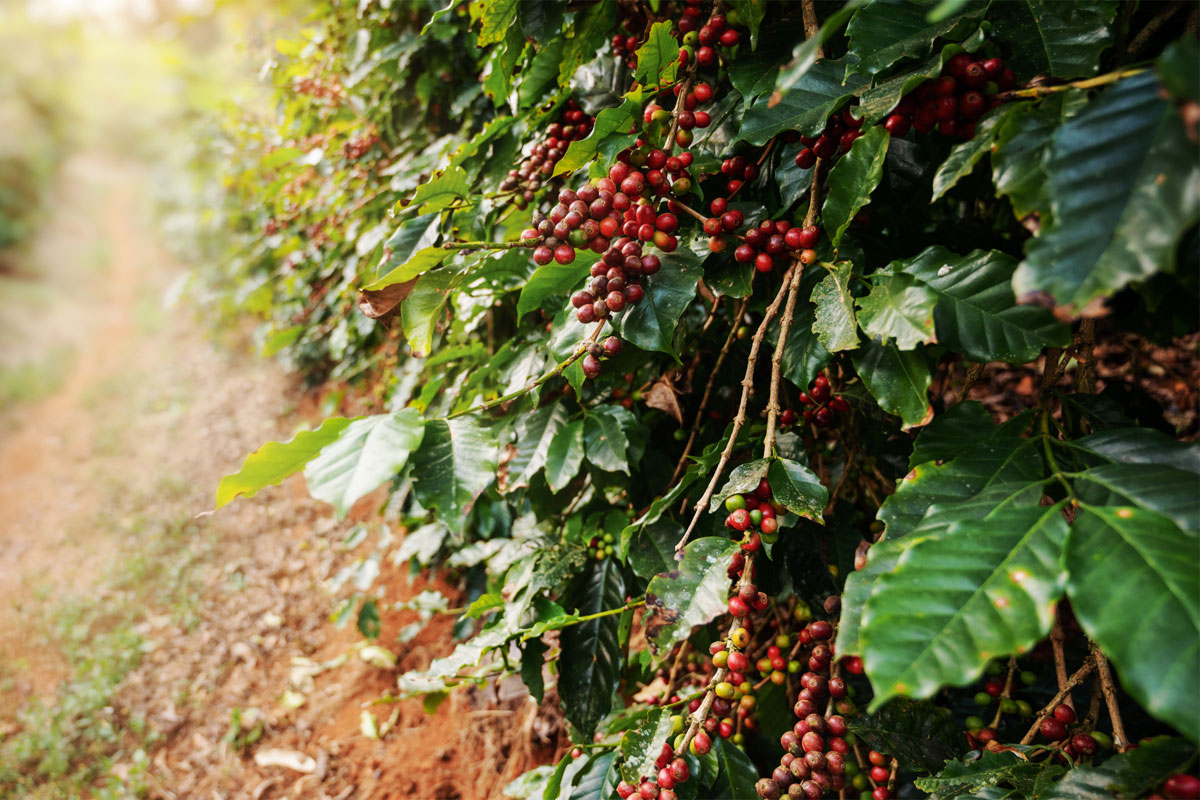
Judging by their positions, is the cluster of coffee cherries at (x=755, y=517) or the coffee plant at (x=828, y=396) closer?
the coffee plant at (x=828, y=396)

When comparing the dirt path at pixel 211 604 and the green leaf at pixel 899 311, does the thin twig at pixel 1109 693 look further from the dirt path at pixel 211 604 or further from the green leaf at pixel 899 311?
the dirt path at pixel 211 604

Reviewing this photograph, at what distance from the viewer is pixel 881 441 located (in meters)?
1.21

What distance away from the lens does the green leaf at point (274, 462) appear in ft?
2.81

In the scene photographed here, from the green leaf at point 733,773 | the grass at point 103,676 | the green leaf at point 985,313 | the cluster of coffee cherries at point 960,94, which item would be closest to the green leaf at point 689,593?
the green leaf at point 733,773

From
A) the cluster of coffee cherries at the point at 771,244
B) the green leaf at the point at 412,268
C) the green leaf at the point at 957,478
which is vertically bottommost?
the green leaf at the point at 957,478

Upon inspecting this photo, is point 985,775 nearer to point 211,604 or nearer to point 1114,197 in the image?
point 1114,197

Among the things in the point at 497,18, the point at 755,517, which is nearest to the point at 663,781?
the point at 755,517

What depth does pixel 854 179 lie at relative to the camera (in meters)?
0.78

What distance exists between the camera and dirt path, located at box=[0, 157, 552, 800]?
2.01m

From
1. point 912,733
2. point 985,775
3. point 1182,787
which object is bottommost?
point 912,733

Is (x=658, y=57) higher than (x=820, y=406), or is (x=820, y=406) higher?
(x=658, y=57)

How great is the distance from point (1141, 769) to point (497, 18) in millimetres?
1378

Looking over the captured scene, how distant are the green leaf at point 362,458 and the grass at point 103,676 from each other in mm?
2278

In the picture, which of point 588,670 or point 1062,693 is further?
point 588,670
